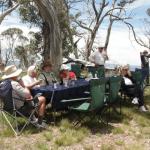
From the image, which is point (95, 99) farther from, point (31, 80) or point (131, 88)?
point (131, 88)

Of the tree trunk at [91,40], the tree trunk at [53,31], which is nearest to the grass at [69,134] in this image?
the tree trunk at [53,31]

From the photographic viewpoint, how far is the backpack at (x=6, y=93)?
711 centimetres

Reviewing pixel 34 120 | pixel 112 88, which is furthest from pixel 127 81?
pixel 34 120

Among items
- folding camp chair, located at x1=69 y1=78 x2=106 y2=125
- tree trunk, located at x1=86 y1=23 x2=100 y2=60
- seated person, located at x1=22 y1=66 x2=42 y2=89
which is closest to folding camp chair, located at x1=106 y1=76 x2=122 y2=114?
folding camp chair, located at x1=69 y1=78 x2=106 y2=125

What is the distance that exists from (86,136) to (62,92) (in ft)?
3.27

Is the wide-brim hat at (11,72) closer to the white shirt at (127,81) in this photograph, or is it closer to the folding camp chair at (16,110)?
the folding camp chair at (16,110)

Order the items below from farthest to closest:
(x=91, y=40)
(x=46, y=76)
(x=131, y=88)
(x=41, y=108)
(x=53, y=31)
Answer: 1. (x=91, y=40)
2. (x=53, y=31)
3. (x=131, y=88)
4. (x=46, y=76)
5. (x=41, y=108)

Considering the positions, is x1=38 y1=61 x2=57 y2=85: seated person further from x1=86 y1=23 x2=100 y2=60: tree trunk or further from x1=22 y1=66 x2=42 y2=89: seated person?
x1=86 y1=23 x2=100 y2=60: tree trunk

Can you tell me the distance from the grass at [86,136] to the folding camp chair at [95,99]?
13.7 inches

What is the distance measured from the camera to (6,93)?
23.4 feet

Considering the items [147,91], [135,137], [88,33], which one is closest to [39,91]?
[135,137]

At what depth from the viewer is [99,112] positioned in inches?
321

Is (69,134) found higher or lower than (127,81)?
lower

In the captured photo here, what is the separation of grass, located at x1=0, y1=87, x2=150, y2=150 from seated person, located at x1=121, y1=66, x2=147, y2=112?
3.17ft
